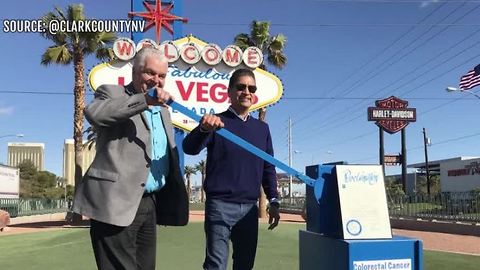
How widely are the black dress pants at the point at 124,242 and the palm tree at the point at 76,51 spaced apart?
74.4ft

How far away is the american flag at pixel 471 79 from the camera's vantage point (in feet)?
82.2

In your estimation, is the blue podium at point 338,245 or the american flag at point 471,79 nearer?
the blue podium at point 338,245

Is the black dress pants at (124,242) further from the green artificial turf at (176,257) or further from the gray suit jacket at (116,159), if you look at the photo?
the green artificial turf at (176,257)

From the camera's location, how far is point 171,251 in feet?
34.3

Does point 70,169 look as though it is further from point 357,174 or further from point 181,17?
point 357,174

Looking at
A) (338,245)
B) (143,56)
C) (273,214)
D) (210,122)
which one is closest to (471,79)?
(273,214)

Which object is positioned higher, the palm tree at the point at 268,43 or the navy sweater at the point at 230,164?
the palm tree at the point at 268,43

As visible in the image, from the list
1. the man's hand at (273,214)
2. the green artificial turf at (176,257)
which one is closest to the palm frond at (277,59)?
the green artificial turf at (176,257)

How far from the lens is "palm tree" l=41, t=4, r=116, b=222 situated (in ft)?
81.5

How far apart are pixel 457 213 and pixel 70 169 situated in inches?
5910

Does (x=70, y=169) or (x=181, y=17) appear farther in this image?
(x=70, y=169)

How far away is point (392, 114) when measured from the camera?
40.8 m

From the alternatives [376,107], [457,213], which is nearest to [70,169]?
[376,107]

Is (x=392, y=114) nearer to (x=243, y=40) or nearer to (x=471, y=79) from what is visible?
(x=471, y=79)
